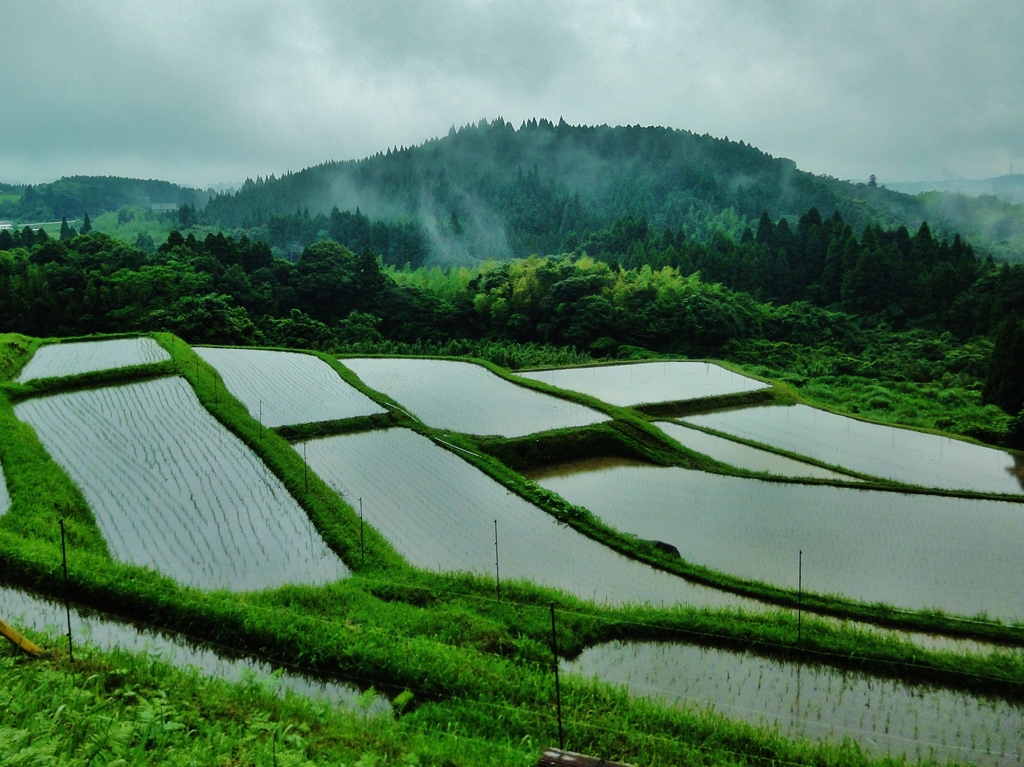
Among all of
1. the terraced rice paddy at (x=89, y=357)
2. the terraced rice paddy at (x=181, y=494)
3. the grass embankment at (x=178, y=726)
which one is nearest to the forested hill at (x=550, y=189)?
the terraced rice paddy at (x=89, y=357)

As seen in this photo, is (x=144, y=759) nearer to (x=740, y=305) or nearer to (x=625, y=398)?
(x=625, y=398)

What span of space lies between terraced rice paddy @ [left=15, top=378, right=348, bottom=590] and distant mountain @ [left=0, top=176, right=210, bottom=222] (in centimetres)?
9391

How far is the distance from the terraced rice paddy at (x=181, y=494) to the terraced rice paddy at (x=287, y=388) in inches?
62.1

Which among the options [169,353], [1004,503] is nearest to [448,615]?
[1004,503]

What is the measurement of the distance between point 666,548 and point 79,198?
393 feet

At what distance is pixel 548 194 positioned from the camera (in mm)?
78625

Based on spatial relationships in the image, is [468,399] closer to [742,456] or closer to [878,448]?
[742,456]

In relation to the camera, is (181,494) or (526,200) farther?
(526,200)

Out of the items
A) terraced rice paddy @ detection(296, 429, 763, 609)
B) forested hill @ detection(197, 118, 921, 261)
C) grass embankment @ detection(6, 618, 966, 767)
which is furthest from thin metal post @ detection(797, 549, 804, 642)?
forested hill @ detection(197, 118, 921, 261)

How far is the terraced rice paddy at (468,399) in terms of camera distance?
14.8m

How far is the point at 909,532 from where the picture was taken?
31.5 ft

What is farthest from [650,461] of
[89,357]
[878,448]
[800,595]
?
[89,357]

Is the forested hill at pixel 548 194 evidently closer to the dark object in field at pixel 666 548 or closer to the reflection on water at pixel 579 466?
the reflection on water at pixel 579 466

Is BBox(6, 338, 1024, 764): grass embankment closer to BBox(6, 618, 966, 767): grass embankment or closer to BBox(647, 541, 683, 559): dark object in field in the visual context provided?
BBox(6, 618, 966, 767): grass embankment
